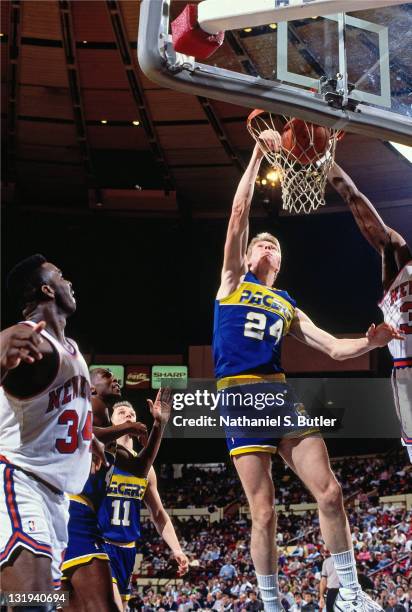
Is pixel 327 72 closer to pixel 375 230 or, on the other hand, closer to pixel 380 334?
pixel 380 334

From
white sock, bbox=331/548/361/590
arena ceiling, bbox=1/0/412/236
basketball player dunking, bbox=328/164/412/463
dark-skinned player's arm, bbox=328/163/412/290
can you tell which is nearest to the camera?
white sock, bbox=331/548/361/590

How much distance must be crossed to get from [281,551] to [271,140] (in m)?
5.19

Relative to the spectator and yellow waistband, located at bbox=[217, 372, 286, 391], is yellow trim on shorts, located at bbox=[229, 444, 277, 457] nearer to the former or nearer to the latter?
yellow waistband, located at bbox=[217, 372, 286, 391]

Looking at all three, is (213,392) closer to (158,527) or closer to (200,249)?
(158,527)

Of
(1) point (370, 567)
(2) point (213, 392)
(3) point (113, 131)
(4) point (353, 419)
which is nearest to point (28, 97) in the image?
(3) point (113, 131)

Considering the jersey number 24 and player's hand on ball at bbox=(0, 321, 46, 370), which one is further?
the jersey number 24

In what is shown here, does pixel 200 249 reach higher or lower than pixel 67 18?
lower

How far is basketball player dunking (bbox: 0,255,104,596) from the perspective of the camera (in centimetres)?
441

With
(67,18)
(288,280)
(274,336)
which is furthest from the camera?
(67,18)

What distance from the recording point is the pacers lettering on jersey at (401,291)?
7195mm

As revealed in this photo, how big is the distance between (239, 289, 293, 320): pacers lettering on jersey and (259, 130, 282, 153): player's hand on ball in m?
1.19

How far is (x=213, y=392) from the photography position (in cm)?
704

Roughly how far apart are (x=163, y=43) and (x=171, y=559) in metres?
5.87

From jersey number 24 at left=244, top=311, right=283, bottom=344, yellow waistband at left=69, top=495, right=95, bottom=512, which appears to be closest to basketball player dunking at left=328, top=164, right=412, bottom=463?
jersey number 24 at left=244, top=311, right=283, bottom=344
